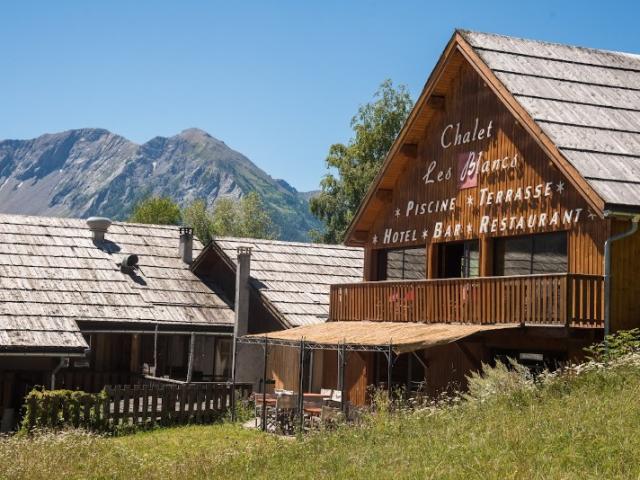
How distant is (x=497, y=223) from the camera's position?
2623cm

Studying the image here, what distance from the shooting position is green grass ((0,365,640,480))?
13.5 meters

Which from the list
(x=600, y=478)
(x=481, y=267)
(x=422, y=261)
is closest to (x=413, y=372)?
(x=422, y=261)

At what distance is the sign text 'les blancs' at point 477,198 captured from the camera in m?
24.7

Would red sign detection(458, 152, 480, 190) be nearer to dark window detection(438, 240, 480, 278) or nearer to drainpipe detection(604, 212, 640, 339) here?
dark window detection(438, 240, 480, 278)

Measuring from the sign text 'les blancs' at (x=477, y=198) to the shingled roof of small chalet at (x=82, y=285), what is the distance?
758cm

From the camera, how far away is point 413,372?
30.6 meters

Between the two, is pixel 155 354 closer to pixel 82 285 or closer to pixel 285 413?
pixel 82 285

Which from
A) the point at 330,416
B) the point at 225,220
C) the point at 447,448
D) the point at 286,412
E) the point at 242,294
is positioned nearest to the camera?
the point at 447,448

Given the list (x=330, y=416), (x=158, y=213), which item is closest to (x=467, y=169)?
(x=330, y=416)

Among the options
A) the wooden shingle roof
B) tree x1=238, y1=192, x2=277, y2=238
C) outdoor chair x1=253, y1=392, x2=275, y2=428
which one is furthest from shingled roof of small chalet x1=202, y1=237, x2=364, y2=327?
tree x1=238, y1=192, x2=277, y2=238

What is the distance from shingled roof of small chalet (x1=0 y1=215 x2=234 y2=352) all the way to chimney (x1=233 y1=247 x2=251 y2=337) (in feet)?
2.17

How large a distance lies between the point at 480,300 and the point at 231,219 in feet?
257

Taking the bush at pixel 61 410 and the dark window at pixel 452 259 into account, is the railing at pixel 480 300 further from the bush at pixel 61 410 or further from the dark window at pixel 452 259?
the bush at pixel 61 410

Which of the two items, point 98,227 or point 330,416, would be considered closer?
point 330,416
